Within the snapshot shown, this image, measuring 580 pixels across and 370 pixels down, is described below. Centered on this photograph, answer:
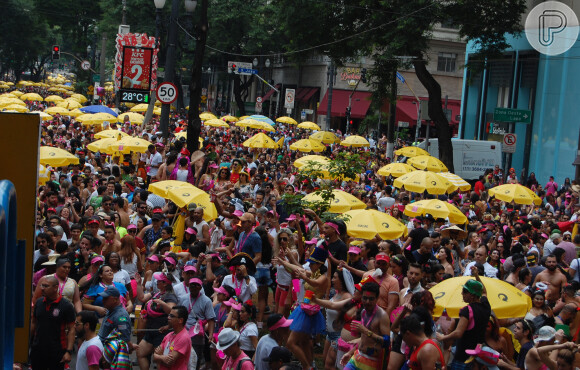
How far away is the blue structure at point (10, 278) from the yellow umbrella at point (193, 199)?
31.6ft

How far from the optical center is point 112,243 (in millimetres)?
10633

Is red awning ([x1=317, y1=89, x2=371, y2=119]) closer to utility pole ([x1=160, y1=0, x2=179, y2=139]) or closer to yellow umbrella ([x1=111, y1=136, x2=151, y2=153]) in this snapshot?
utility pole ([x1=160, y1=0, x2=179, y2=139])

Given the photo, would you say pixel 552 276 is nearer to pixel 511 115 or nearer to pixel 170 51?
pixel 170 51

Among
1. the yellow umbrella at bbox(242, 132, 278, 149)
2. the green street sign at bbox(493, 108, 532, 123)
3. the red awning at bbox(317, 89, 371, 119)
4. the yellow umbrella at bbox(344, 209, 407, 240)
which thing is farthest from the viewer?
the red awning at bbox(317, 89, 371, 119)

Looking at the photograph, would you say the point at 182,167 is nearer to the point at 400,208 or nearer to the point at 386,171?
the point at 400,208

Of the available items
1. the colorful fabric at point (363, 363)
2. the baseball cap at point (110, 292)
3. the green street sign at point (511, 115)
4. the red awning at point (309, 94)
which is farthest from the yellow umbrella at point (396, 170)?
the red awning at point (309, 94)

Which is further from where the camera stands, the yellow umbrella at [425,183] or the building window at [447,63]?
the building window at [447,63]

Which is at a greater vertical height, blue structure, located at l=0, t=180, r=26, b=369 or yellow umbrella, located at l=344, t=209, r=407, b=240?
blue structure, located at l=0, t=180, r=26, b=369

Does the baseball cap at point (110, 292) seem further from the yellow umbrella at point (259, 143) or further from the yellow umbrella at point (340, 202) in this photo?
the yellow umbrella at point (259, 143)

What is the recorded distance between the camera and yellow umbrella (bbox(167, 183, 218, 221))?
12.3m

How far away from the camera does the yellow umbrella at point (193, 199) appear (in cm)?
1226

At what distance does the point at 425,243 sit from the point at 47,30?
3221 inches

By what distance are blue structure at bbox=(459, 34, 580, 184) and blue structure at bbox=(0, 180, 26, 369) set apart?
91.4ft

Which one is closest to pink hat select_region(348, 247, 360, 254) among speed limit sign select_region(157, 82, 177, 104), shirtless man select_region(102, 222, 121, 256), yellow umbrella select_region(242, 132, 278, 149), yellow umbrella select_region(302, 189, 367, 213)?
yellow umbrella select_region(302, 189, 367, 213)
